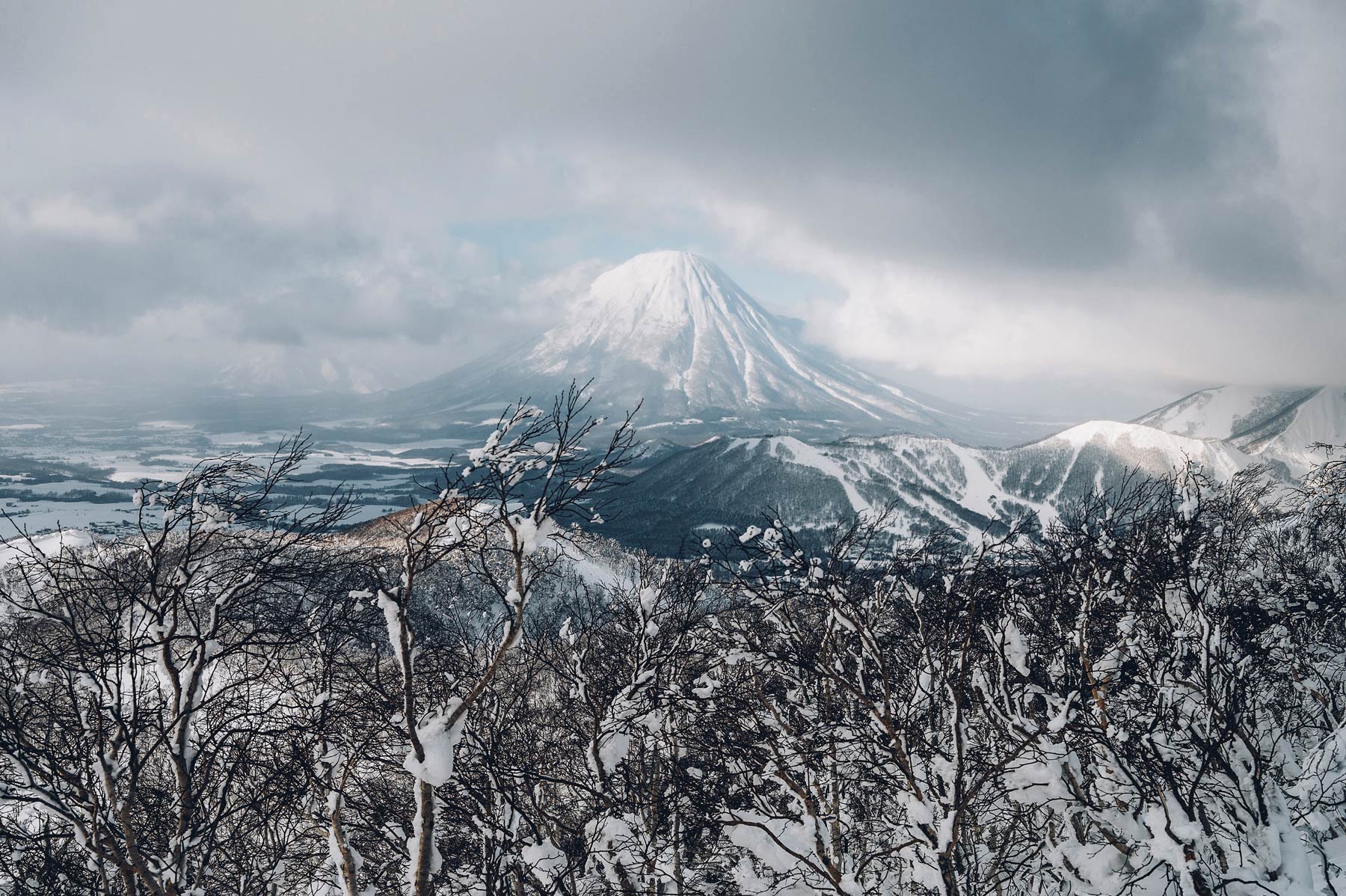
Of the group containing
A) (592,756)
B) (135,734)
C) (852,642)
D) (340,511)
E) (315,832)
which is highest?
(340,511)

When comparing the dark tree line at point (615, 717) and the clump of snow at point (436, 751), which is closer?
the clump of snow at point (436, 751)

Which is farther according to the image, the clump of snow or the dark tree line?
the dark tree line

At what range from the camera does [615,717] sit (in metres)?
9.40

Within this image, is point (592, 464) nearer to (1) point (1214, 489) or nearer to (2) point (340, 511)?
(2) point (340, 511)

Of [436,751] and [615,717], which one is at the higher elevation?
[436,751]

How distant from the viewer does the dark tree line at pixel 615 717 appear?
616cm

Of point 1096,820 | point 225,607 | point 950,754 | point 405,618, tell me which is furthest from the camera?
point 950,754

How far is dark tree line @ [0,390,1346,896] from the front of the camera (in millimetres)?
6160

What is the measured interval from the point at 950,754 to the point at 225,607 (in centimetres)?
1045

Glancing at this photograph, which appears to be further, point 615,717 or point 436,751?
point 615,717

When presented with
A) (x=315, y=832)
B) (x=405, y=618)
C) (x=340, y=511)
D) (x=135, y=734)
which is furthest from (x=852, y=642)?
(x=135, y=734)

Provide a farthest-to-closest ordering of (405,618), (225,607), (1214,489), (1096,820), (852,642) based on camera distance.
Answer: (1214,489) → (852,642) → (1096,820) → (225,607) → (405,618)

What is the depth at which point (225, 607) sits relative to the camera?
264 inches

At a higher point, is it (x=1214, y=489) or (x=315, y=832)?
(x=1214, y=489)
